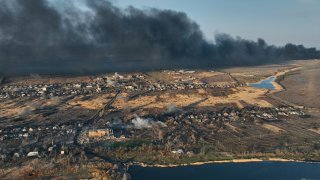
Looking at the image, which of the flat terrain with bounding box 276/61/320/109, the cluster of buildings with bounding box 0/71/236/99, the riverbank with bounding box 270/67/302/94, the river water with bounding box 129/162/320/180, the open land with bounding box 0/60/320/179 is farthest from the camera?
the riverbank with bounding box 270/67/302/94

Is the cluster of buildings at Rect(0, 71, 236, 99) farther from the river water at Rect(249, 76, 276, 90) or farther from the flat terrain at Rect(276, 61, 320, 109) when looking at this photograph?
the flat terrain at Rect(276, 61, 320, 109)

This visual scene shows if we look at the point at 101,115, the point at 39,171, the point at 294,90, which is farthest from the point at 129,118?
the point at 294,90

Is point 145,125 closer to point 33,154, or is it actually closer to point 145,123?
point 145,123

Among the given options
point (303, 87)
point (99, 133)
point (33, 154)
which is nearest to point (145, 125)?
point (99, 133)

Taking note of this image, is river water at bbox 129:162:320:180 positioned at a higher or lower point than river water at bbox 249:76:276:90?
lower

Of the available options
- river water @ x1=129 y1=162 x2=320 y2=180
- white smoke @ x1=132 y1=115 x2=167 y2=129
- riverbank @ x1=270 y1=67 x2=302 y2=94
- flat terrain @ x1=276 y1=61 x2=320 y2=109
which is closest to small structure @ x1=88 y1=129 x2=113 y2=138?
white smoke @ x1=132 y1=115 x2=167 y2=129

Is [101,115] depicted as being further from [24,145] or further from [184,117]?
[24,145]
